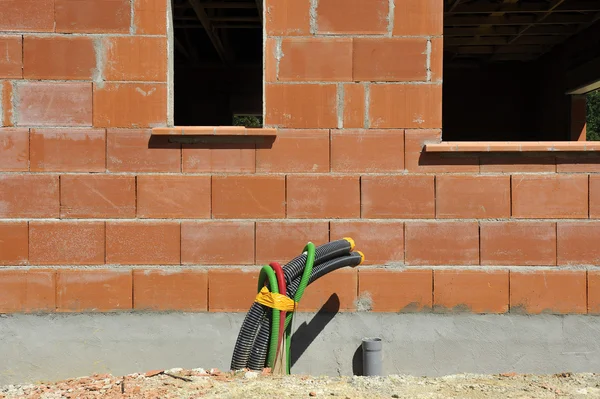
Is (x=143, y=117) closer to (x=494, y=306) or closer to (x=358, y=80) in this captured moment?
(x=358, y=80)

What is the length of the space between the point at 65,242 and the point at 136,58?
1.35 metres

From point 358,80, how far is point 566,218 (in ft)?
5.67

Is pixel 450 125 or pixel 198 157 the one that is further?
pixel 450 125

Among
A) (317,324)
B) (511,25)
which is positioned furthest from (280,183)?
(511,25)

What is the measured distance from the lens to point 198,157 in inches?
165

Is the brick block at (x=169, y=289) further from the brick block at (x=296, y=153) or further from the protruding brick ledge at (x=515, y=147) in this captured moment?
the protruding brick ledge at (x=515, y=147)

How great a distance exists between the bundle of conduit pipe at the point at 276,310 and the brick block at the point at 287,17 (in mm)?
1478

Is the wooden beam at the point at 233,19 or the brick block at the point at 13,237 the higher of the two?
the wooden beam at the point at 233,19

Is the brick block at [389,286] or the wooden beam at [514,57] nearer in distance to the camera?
the brick block at [389,286]

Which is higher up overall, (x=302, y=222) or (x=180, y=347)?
(x=302, y=222)

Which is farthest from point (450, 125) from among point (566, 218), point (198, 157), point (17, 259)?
point (17, 259)

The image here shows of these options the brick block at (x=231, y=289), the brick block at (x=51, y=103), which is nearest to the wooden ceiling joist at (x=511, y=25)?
the brick block at (x=231, y=289)

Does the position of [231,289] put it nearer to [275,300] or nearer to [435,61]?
[275,300]

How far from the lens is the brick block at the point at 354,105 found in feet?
13.8
